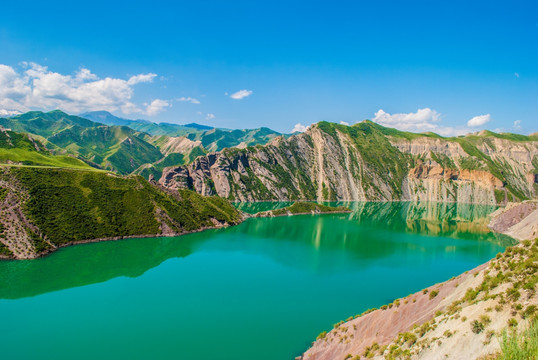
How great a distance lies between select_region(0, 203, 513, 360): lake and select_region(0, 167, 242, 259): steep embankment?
4904 mm

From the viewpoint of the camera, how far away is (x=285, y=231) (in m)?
116

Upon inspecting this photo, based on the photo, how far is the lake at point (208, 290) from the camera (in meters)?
36.8

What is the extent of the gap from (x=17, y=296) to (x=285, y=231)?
8128 centimetres

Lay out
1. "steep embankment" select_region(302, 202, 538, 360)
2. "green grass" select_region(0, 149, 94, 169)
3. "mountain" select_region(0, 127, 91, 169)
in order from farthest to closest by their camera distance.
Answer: "mountain" select_region(0, 127, 91, 169) → "green grass" select_region(0, 149, 94, 169) → "steep embankment" select_region(302, 202, 538, 360)

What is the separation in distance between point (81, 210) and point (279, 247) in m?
58.1

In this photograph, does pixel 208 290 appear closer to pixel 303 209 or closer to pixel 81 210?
pixel 81 210

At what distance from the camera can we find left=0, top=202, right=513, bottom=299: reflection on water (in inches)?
2381

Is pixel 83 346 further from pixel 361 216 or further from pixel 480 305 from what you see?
pixel 361 216

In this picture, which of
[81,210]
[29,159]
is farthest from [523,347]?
[29,159]

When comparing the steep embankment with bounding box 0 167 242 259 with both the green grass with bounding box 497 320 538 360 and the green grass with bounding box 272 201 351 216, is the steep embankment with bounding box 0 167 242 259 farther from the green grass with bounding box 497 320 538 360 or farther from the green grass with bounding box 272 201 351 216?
the green grass with bounding box 497 320 538 360

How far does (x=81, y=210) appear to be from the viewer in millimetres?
87375

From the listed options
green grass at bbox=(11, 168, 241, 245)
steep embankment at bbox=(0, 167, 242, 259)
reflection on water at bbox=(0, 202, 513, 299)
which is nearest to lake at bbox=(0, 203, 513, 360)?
reflection on water at bbox=(0, 202, 513, 299)

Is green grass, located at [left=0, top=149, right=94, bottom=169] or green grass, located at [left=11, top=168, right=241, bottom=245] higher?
green grass, located at [left=0, top=149, right=94, bottom=169]

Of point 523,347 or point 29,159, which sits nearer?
point 523,347
